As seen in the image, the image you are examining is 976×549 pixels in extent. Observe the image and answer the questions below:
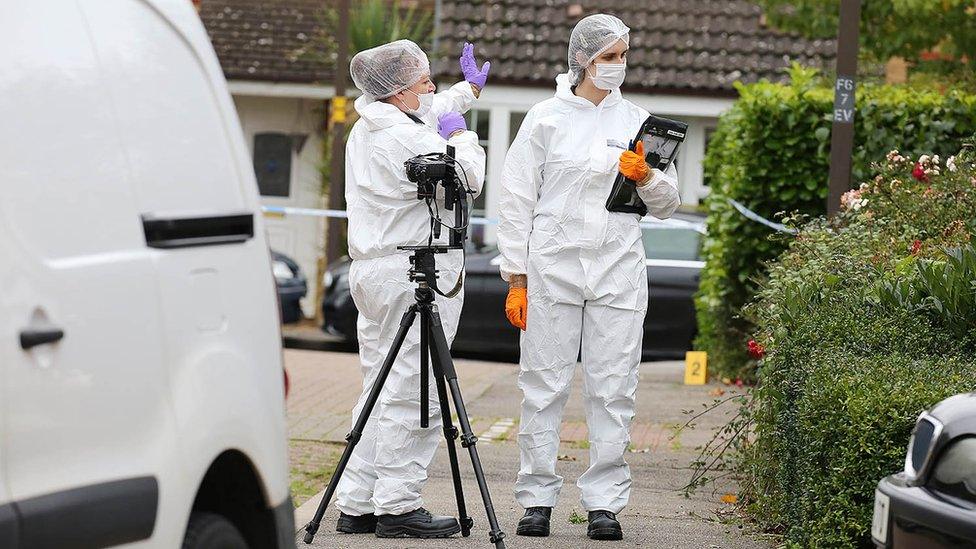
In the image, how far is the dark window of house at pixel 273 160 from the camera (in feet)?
72.9

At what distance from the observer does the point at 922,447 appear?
440cm

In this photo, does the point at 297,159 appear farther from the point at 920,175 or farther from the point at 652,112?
the point at 920,175

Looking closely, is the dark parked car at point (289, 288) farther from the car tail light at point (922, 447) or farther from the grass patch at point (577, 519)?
the car tail light at point (922, 447)

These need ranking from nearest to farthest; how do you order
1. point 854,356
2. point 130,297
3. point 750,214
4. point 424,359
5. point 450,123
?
1. point 130,297
2. point 854,356
3. point 424,359
4. point 450,123
5. point 750,214

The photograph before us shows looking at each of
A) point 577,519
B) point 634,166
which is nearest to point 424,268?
point 634,166

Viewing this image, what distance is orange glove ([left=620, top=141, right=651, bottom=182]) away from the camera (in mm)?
6375

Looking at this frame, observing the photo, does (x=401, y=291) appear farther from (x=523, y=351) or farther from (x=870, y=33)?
(x=870, y=33)

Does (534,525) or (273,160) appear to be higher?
(534,525)

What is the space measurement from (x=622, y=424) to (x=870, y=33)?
8438 millimetres

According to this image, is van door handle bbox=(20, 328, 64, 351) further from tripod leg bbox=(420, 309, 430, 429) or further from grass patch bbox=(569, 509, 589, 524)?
grass patch bbox=(569, 509, 589, 524)

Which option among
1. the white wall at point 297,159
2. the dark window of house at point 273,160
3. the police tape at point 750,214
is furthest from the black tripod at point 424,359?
the dark window of house at point 273,160

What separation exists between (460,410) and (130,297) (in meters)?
2.50

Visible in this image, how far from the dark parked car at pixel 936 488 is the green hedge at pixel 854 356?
1.69 feet

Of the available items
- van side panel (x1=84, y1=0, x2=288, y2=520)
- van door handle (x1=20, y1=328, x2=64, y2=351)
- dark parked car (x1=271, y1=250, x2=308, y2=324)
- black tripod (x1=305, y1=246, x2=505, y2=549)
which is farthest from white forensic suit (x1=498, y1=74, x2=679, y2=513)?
dark parked car (x1=271, y1=250, x2=308, y2=324)
